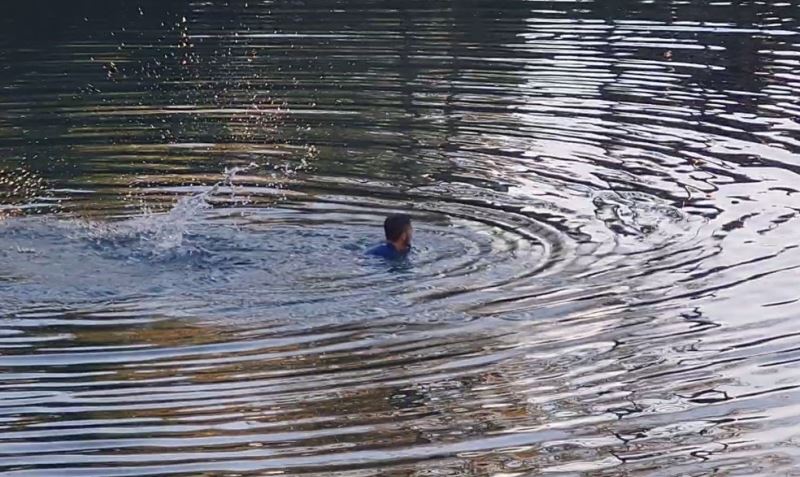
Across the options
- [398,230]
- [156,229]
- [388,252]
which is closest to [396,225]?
[398,230]

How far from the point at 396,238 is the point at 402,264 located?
242 millimetres

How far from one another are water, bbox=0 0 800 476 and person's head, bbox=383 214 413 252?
0.23m

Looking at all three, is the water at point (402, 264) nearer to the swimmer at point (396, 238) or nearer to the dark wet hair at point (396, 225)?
the swimmer at point (396, 238)

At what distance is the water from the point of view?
9.13 meters

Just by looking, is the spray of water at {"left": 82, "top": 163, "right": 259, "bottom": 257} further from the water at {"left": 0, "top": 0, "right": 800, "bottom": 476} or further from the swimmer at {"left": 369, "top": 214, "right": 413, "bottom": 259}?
the swimmer at {"left": 369, "top": 214, "right": 413, "bottom": 259}

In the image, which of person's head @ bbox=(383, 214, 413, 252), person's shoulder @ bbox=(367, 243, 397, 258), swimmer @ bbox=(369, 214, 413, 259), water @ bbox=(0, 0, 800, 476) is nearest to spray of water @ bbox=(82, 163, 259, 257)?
water @ bbox=(0, 0, 800, 476)

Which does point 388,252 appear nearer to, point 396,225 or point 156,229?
point 396,225

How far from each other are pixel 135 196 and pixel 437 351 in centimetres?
573

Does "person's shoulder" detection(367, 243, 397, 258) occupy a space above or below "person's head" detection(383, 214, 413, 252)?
below

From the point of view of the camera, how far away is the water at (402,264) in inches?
360

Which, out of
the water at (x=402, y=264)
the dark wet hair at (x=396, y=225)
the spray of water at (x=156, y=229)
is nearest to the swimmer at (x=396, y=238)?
the dark wet hair at (x=396, y=225)

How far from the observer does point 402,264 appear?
12.8 meters

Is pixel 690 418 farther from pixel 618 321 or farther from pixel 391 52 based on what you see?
pixel 391 52

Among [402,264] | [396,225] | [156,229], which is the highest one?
[396,225]
